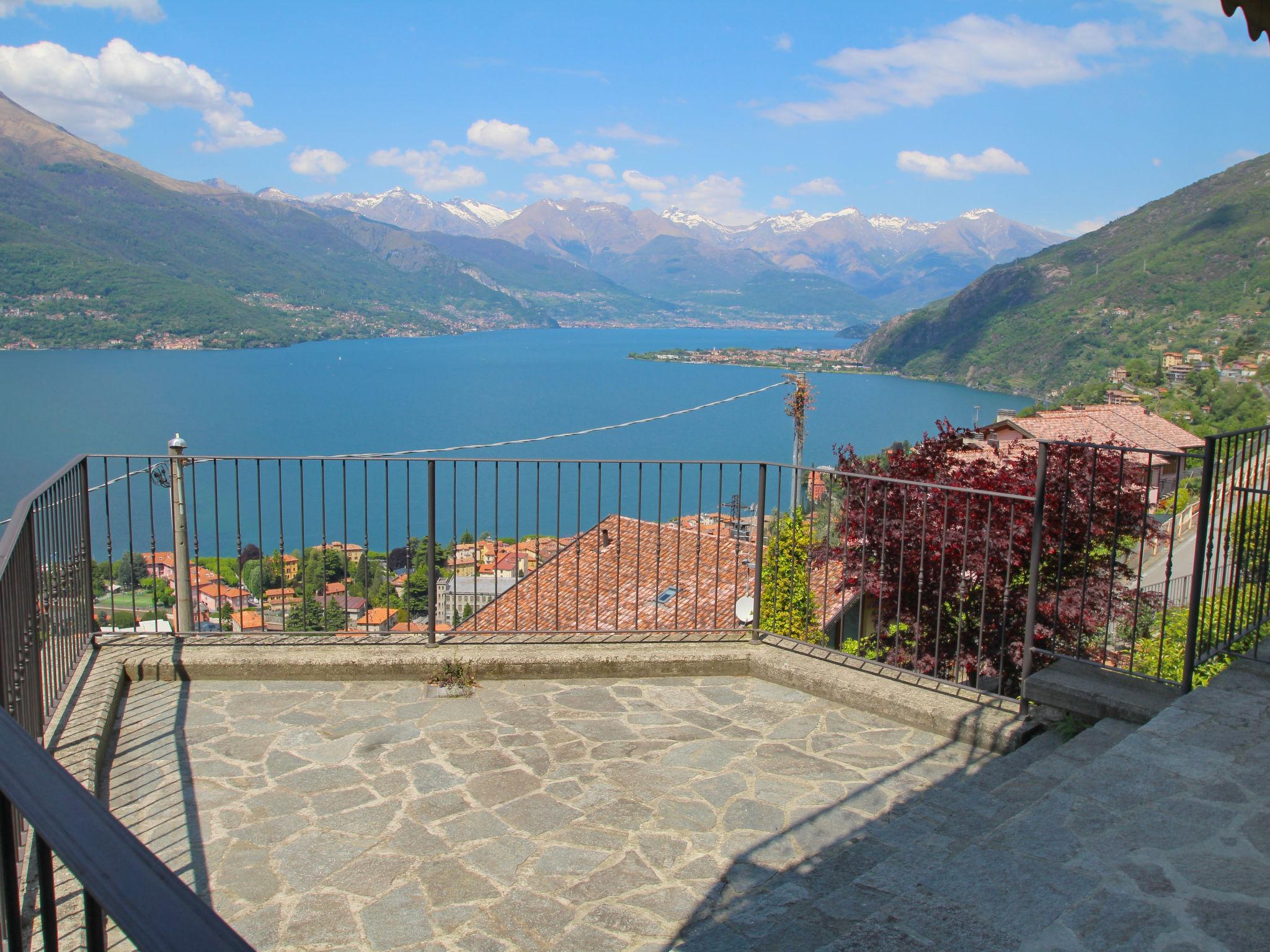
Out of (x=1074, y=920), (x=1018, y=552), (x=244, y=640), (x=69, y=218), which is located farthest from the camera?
(x=69, y=218)

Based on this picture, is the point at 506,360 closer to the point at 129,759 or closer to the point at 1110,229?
the point at 1110,229

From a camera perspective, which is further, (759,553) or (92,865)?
(759,553)

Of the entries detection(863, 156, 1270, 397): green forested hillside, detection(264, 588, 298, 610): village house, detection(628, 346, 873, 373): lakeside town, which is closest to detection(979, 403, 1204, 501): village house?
detection(264, 588, 298, 610): village house

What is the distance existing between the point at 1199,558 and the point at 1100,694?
0.73 m

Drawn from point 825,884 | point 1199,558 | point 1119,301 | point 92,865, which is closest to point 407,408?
point 1119,301

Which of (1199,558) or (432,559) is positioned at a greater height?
(1199,558)

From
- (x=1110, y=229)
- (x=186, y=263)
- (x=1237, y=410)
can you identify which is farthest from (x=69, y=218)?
(x=1237, y=410)

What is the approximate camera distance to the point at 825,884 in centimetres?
315

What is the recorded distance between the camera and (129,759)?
161 inches

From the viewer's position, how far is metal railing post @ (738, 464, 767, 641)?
509 centimetres

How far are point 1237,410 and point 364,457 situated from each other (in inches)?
2604

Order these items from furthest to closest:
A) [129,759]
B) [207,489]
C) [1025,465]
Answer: [207,489] → [1025,465] → [129,759]

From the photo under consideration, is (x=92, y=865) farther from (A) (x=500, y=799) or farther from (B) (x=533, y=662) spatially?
(B) (x=533, y=662)

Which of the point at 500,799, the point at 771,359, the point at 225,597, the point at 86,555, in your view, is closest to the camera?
the point at 500,799
